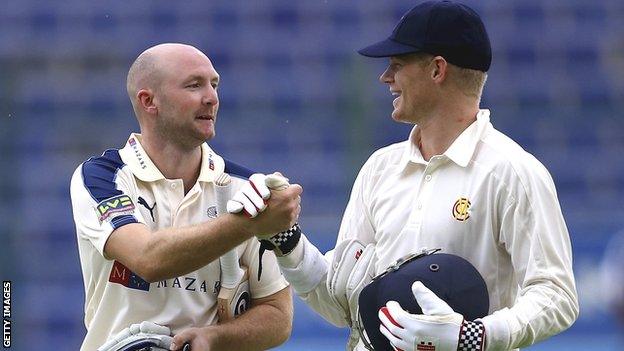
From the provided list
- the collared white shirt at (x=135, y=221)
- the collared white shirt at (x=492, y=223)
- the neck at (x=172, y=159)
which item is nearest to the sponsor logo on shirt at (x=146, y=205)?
the collared white shirt at (x=135, y=221)

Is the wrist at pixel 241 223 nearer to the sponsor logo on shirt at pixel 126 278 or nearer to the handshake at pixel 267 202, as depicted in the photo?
the handshake at pixel 267 202

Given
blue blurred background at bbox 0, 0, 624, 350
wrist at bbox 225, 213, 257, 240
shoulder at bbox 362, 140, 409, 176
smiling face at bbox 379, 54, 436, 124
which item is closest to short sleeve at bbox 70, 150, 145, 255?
wrist at bbox 225, 213, 257, 240

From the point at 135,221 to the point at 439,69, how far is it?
0.93 meters

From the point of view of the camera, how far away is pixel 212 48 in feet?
27.7

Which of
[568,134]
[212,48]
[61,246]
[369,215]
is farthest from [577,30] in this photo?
[369,215]

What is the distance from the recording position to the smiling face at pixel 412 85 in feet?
11.4

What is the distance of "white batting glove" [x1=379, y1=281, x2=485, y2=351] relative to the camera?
3.11 metres

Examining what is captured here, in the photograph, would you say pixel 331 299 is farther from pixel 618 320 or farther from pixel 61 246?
pixel 61 246

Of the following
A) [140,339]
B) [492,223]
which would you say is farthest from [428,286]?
[140,339]

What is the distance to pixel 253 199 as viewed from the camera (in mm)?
3379

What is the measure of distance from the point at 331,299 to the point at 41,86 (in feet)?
16.2

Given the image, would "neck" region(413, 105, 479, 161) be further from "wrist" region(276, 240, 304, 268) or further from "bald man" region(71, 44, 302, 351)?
"bald man" region(71, 44, 302, 351)

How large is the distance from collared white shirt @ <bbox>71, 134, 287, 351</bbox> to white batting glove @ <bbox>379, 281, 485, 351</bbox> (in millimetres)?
778

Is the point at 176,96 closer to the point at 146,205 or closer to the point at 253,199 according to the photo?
the point at 146,205
